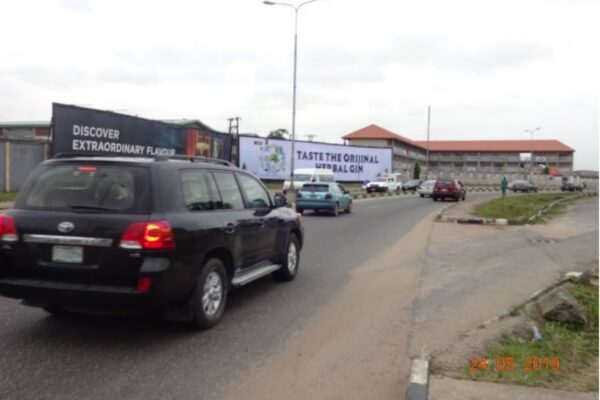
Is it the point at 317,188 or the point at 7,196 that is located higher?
the point at 317,188

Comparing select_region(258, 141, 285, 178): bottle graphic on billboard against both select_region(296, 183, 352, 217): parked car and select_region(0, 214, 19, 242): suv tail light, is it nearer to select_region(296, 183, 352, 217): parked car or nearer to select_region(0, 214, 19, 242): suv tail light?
select_region(296, 183, 352, 217): parked car

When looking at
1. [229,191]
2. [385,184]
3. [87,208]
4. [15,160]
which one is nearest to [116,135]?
[15,160]

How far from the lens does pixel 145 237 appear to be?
191 inches

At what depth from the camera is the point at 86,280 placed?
487 cm

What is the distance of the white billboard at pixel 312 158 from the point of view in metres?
46.7

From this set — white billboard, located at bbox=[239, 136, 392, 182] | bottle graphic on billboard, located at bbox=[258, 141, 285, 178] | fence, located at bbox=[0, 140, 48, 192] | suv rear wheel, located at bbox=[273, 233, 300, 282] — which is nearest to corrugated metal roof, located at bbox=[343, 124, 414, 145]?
white billboard, located at bbox=[239, 136, 392, 182]

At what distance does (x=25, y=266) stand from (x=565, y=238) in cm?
1360

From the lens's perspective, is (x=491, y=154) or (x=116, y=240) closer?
(x=116, y=240)

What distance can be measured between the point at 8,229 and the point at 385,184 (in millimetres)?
45611

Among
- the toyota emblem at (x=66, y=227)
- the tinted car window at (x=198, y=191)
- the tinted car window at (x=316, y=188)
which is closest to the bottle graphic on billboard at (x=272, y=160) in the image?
the tinted car window at (x=316, y=188)

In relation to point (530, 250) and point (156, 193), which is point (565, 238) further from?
point (156, 193)

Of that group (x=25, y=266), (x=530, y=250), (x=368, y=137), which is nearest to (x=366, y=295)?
(x=25, y=266)
